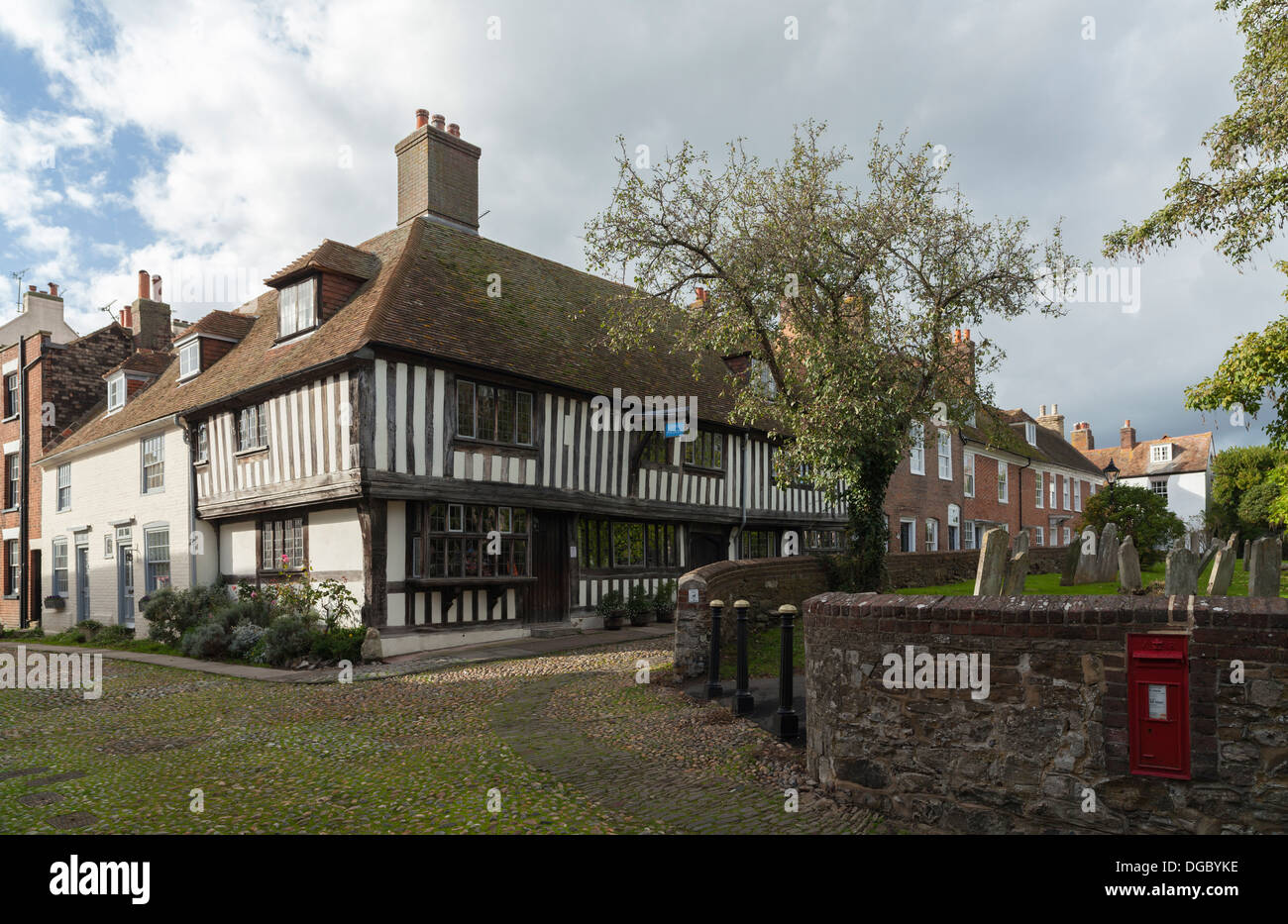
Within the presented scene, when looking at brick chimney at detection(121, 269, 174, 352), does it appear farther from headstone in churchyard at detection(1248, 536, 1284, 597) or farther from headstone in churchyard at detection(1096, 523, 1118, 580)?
headstone in churchyard at detection(1248, 536, 1284, 597)

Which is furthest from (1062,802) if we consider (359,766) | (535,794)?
(359,766)

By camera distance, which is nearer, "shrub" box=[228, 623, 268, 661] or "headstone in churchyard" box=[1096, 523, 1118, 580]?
"shrub" box=[228, 623, 268, 661]

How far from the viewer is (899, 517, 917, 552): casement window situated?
28.7 m

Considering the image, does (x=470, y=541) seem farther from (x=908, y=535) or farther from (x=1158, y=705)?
(x=908, y=535)

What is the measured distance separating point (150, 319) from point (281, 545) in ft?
47.9

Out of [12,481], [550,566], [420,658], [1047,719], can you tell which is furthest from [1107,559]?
[12,481]

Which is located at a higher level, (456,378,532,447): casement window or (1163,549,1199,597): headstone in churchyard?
(456,378,532,447): casement window

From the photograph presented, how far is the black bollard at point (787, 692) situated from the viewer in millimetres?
7410

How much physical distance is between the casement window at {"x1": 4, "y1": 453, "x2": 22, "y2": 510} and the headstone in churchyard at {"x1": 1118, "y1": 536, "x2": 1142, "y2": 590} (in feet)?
98.9

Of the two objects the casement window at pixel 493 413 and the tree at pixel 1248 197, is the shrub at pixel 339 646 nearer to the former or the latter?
the casement window at pixel 493 413

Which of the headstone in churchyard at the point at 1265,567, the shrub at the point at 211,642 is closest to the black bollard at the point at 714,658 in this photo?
the headstone in churchyard at the point at 1265,567

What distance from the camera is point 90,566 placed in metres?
22.3

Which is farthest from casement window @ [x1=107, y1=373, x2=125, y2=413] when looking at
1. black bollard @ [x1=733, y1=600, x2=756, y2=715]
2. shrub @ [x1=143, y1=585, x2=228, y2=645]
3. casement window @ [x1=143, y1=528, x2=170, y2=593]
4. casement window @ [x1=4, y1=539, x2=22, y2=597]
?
black bollard @ [x1=733, y1=600, x2=756, y2=715]
